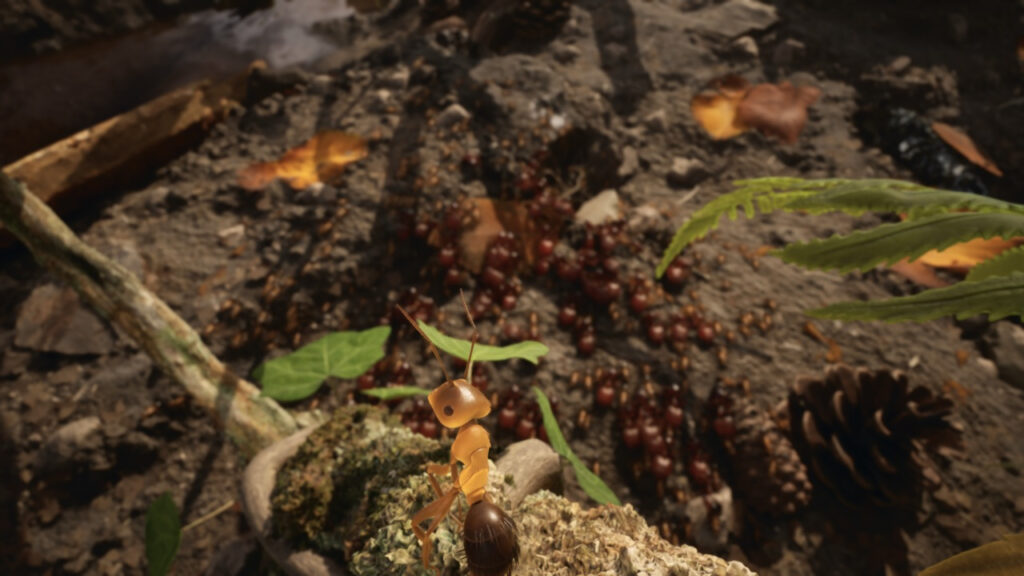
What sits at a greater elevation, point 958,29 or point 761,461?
point 958,29

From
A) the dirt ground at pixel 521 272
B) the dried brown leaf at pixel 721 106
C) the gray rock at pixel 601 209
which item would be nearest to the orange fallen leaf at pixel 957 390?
the dirt ground at pixel 521 272

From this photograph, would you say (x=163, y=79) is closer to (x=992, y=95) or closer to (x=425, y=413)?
(x=425, y=413)

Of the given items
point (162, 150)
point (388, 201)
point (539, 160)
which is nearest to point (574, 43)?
point (539, 160)

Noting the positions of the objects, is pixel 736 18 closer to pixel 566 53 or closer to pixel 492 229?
pixel 566 53

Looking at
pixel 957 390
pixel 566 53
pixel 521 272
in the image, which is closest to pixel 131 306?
pixel 521 272

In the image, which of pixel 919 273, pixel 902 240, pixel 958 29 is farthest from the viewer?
pixel 958 29

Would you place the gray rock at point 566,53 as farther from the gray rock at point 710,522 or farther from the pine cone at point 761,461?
the gray rock at point 710,522

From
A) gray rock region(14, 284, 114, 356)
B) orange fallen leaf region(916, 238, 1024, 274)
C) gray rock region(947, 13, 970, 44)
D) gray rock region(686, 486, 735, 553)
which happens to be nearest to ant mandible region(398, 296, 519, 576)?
gray rock region(686, 486, 735, 553)
